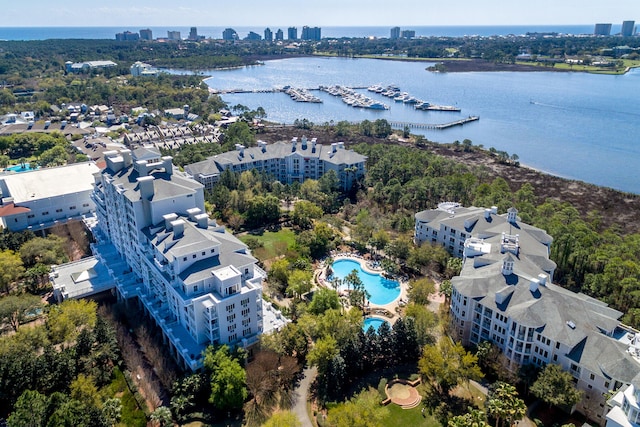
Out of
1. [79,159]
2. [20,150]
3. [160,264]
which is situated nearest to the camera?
[160,264]

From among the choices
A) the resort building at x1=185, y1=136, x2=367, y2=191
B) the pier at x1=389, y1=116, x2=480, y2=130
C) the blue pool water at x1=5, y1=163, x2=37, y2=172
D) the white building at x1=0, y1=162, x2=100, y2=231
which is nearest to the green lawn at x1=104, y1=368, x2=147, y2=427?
the white building at x1=0, y1=162, x2=100, y2=231

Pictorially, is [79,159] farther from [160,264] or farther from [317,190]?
[160,264]

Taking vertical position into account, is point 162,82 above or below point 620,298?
above

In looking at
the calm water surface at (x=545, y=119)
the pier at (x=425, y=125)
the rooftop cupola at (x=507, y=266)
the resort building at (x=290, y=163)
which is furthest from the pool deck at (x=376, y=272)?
the pier at (x=425, y=125)

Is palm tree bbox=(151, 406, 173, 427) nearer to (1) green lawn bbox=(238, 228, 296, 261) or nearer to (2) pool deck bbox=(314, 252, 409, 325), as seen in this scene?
(2) pool deck bbox=(314, 252, 409, 325)

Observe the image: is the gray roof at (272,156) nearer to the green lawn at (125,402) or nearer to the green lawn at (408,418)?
the green lawn at (125,402)

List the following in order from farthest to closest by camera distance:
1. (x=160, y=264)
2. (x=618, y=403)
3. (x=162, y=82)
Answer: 1. (x=162, y=82)
2. (x=160, y=264)
3. (x=618, y=403)

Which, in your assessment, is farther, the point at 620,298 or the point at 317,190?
the point at 317,190

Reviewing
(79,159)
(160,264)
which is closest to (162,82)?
(79,159)
